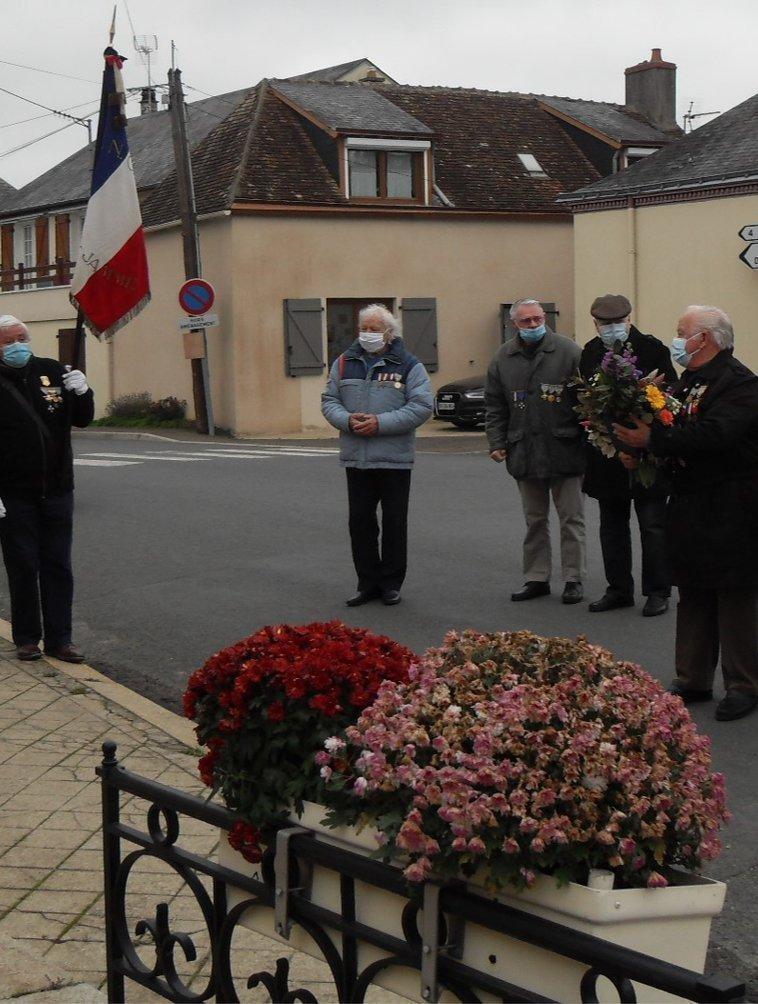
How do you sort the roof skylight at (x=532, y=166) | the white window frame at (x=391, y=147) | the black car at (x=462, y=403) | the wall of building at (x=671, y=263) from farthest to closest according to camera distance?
the roof skylight at (x=532, y=166) < the white window frame at (x=391, y=147) < the black car at (x=462, y=403) < the wall of building at (x=671, y=263)

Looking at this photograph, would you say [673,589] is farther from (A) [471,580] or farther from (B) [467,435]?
(B) [467,435]

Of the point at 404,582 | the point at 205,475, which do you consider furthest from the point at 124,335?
the point at 404,582

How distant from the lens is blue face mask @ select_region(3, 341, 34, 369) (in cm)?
825

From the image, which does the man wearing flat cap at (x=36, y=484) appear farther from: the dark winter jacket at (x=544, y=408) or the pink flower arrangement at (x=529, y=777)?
the pink flower arrangement at (x=529, y=777)

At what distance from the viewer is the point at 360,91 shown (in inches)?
1414

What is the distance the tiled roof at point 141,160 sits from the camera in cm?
4212

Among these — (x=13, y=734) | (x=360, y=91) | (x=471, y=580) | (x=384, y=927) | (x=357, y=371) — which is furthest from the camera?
(x=360, y=91)

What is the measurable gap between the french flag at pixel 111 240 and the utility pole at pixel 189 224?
21941mm

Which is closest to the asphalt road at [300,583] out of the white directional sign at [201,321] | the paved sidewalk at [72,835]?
the paved sidewalk at [72,835]

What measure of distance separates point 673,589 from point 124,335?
27.3 meters

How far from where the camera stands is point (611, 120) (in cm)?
3872

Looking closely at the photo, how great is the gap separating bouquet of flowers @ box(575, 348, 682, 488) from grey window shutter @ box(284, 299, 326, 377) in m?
24.4

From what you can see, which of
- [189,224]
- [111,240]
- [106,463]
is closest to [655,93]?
[189,224]

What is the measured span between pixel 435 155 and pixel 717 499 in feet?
95.9
